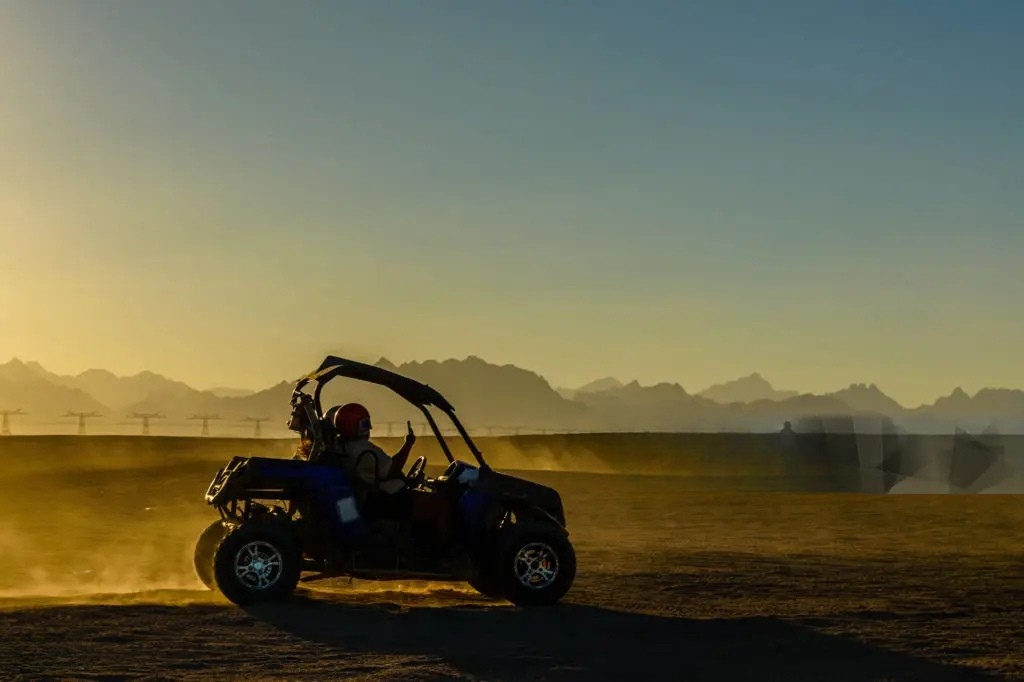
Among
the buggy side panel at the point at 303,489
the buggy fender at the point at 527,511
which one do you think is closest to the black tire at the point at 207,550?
the buggy side panel at the point at 303,489

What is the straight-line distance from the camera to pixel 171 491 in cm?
3866

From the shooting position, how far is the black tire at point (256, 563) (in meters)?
14.6

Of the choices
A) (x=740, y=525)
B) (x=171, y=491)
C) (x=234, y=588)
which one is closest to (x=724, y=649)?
(x=234, y=588)

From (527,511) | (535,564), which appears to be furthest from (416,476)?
(535,564)

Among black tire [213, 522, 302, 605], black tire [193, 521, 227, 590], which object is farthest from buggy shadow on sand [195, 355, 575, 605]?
black tire [193, 521, 227, 590]

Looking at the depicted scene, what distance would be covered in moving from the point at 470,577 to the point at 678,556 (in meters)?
7.55

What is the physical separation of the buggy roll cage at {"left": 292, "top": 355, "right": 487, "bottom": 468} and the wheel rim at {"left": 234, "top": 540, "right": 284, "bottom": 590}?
4.17 ft

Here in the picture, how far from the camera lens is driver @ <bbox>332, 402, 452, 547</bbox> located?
15422mm

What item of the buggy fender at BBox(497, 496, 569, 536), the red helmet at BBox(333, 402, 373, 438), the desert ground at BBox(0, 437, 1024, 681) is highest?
the red helmet at BBox(333, 402, 373, 438)

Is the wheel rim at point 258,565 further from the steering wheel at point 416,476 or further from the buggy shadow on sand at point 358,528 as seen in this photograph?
the steering wheel at point 416,476

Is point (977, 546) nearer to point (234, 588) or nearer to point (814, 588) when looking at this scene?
point (814, 588)

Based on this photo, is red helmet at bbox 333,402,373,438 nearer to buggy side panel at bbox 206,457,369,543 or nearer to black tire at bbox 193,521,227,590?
buggy side panel at bbox 206,457,369,543

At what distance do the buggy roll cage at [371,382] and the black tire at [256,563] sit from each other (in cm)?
118

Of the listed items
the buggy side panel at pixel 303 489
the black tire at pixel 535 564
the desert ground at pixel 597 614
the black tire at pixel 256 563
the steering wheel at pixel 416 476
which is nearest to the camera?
the desert ground at pixel 597 614
